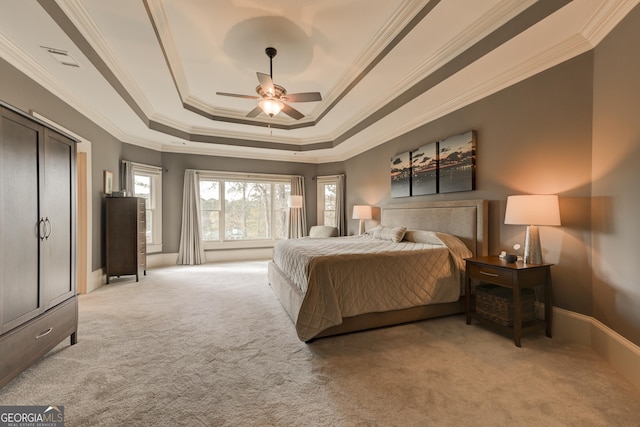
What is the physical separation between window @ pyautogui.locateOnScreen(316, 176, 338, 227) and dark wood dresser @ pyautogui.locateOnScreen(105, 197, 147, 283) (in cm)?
415

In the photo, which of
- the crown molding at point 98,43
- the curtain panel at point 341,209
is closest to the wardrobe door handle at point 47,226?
the crown molding at point 98,43

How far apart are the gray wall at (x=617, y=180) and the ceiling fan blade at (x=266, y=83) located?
2.87 m

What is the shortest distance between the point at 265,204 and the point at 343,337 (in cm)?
510

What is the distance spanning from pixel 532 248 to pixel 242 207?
5.99 meters

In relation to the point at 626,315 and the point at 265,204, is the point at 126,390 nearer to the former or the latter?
the point at 626,315

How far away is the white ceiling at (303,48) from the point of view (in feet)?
7.35

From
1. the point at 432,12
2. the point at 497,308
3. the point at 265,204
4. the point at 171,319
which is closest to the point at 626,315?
the point at 497,308

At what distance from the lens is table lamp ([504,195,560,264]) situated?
7.57 ft

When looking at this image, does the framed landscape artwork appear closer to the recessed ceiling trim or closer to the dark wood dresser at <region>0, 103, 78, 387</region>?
the recessed ceiling trim

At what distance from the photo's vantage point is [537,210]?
235cm

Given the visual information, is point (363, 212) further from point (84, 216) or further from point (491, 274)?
point (84, 216)

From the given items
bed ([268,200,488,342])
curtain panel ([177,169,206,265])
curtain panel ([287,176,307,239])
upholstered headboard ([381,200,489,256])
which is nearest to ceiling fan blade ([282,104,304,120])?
bed ([268,200,488,342])

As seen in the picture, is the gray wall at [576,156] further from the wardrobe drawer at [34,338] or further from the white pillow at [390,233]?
the wardrobe drawer at [34,338]

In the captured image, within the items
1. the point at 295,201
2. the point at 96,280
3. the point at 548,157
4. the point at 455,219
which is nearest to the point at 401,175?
the point at 455,219
